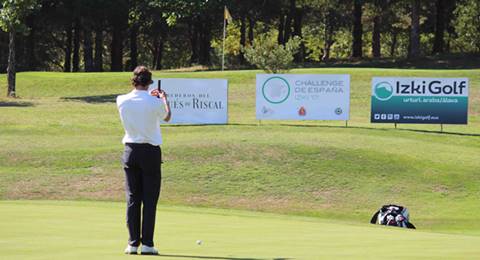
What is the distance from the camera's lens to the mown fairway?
24.9m

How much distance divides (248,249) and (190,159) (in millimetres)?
18075

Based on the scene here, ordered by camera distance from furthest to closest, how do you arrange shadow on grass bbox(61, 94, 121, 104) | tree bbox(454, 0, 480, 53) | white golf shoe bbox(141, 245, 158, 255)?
tree bbox(454, 0, 480, 53) → shadow on grass bbox(61, 94, 121, 104) → white golf shoe bbox(141, 245, 158, 255)

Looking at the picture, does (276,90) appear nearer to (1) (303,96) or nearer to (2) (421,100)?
(1) (303,96)

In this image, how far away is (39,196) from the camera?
80.6 feet

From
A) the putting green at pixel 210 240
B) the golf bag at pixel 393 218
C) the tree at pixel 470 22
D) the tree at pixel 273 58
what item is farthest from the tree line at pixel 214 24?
the putting green at pixel 210 240

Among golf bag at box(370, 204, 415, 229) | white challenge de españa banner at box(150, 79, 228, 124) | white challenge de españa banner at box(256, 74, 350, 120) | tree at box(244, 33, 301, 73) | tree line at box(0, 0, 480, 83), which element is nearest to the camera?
golf bag at box(370, 204, 415, 229)

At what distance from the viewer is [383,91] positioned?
35.2 metres

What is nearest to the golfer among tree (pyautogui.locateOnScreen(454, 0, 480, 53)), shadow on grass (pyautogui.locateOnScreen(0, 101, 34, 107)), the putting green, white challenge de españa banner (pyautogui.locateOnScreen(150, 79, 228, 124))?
the putting green

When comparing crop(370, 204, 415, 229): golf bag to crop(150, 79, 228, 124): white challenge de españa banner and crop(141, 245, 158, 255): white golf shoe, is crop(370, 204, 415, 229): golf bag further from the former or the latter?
crop(150, 79, 228, 124): white challenge de españa banner

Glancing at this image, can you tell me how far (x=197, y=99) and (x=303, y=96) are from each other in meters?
3.74

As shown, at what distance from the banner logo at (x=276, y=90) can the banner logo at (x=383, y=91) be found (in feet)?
10.3

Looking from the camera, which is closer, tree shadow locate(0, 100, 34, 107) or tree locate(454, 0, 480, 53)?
tree shadow locate(0, 100, 34, 107)

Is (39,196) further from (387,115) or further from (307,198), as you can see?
(387,115)

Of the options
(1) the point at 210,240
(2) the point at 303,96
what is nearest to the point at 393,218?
(1) the point at 210,240
